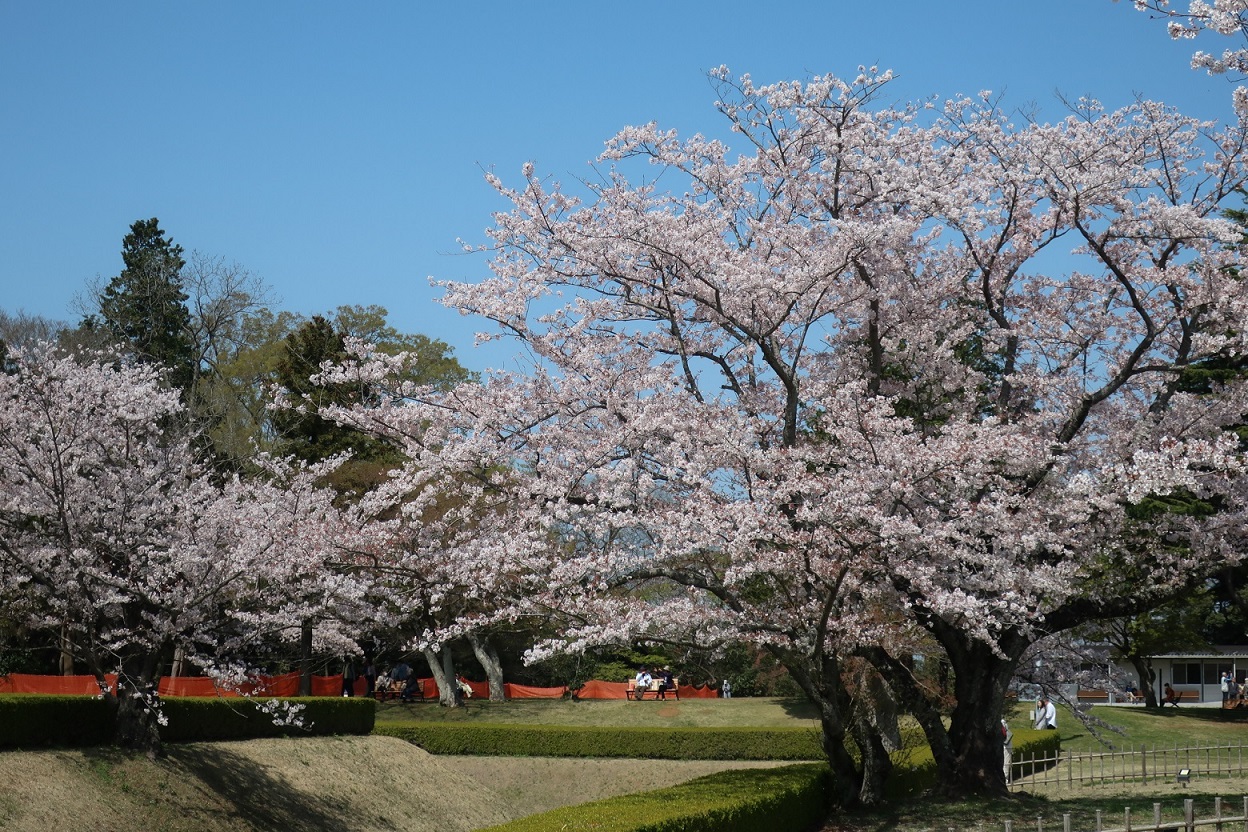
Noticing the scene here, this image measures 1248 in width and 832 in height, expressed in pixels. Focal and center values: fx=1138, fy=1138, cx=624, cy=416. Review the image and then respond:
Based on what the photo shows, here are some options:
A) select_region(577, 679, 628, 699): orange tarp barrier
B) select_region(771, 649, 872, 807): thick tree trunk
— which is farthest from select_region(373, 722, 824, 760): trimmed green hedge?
select_region(771, 649, 872, 807): thick tree trunk

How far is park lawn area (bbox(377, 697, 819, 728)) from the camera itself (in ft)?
97.1

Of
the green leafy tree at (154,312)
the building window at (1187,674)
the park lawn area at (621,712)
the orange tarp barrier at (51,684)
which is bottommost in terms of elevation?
the park lawn area at (621,712)

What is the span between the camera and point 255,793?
18.1 m

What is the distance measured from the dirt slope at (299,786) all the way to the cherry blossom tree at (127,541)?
1172 millimetres

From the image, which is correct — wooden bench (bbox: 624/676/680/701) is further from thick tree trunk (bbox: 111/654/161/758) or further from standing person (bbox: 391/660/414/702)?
thick tree trunk (bbox: 111/654/161/758)

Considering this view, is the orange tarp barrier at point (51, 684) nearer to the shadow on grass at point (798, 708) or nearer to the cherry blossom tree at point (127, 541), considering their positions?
the cherry blossom tree at point (127, 541)

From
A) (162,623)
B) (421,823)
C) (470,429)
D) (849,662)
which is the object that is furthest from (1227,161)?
(421,823)

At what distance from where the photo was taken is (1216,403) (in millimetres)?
13148

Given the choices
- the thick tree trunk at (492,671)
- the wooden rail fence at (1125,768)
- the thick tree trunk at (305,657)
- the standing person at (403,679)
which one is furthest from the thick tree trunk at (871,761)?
the standing person at (403,679)

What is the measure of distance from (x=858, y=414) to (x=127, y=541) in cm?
1015

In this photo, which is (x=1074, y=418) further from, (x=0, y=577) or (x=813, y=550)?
(x=0, y=577)

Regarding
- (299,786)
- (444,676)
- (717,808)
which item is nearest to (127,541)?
(299,786)

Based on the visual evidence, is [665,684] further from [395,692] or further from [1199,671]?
[1199,671]

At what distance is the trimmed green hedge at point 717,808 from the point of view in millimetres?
10125
